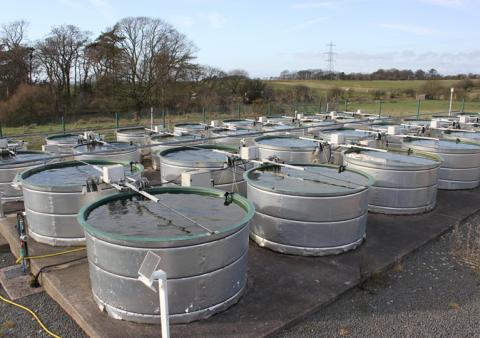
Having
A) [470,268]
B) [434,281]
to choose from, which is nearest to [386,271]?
[434,281]

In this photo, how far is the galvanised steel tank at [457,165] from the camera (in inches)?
547

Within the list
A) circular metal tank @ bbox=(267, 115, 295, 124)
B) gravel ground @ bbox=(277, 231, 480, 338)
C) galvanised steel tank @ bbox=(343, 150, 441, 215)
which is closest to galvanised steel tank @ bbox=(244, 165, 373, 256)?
gravel ground @ bbox=(277, 231, 480, 338)

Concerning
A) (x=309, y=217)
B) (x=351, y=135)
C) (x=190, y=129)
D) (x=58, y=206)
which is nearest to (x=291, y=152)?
(x=351, y=135)

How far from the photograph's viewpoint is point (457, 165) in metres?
14.0

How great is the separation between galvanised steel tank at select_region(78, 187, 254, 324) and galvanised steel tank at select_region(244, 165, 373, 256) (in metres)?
1.58

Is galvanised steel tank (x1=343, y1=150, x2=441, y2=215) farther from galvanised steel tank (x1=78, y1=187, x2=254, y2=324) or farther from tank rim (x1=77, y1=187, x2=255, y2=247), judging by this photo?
galvanised steel tank (x1=78, y1=187, x2=254, y2=324)

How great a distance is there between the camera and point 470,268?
8.47 metres

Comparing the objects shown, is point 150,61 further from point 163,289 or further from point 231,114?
point 163,289

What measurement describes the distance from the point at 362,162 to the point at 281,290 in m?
5.52

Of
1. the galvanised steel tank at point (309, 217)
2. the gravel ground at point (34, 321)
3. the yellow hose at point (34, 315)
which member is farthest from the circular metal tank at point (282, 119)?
the yellow hose at point (34, 315)

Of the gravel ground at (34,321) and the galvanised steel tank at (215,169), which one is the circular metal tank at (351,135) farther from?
the gravel ground at (34,321)

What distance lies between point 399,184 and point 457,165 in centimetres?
422

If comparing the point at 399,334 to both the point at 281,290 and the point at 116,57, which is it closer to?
the point at 281,290

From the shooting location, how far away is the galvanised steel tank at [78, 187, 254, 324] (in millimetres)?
5816
